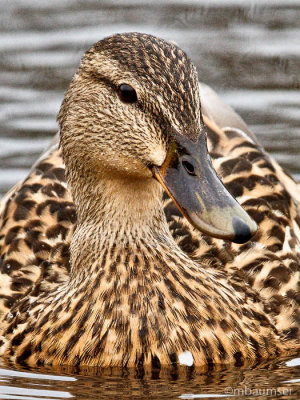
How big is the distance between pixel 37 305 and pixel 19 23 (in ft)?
16.5

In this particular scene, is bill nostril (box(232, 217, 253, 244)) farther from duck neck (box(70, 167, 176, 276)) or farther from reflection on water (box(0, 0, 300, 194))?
reflection on water (box(0, 0, 300, 194))

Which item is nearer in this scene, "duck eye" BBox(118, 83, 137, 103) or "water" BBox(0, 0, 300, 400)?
"duck eye" BBox(118, 83, 137, 103)

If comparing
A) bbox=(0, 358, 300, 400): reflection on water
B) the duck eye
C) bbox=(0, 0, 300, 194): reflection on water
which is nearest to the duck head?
the duck eye

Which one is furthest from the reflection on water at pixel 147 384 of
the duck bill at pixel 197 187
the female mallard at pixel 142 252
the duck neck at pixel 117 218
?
the duck bill at pixel 197 187

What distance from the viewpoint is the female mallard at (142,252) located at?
19.0 ft

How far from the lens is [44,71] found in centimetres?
1019

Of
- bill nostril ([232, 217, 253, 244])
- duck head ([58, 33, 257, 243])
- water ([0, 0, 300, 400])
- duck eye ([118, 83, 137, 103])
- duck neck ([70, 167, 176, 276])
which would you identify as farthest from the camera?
water ([0, 0, 300, 400])

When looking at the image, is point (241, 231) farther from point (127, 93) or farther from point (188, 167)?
point (127, 93)

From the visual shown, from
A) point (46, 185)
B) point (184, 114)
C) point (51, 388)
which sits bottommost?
point (51, 388)

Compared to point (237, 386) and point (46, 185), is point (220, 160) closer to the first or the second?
point (46, 185)

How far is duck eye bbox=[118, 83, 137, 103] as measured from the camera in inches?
234

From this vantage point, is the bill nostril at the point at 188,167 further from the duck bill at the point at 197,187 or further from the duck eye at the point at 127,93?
the duck eye at the point at 127,93

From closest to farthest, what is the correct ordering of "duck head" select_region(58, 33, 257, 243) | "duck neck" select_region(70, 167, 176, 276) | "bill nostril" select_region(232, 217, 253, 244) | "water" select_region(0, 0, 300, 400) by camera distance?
"bill nostril" select_region(232, 217, 253, 244) < "duck head" select_region(58, 33, 257, 243) < "duck neck" select_region(70, 167, 176, 276) < "water" select_region(0, 0, 300, 400)

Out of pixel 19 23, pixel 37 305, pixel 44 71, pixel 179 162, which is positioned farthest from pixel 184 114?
pixel 19 23
